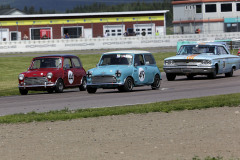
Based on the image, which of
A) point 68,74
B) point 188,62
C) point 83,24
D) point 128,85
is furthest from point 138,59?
point 83,24

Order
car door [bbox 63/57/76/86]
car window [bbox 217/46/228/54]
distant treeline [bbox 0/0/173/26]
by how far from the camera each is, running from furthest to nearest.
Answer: distant treeline [bbox 0/0/173/26]
car window [bbox 217/46/228/54]
car door [bbox 63/57/76/86]

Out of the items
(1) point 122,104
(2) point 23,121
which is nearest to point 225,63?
(1) point 122,104

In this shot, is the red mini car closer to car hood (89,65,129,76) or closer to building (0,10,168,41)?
car hood (89,65,129,76)

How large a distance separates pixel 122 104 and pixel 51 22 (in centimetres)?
6114

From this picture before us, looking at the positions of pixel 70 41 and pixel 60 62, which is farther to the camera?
pixel 70 41

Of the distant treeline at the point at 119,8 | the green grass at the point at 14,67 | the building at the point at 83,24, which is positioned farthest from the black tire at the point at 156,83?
the distant treeline at the point at 119,8

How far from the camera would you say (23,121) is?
11797 millimetres

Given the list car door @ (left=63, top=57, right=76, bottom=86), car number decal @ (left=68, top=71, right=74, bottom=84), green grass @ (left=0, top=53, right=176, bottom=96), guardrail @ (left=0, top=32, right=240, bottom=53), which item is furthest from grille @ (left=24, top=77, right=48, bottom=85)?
guardrail @ (left=0, top=32, right=240, bottom=53)

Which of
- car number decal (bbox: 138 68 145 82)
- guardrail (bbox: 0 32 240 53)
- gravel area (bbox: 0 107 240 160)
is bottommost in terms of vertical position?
gravel area (bbox: 0 107 240 160)

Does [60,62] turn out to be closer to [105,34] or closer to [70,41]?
[70,41]

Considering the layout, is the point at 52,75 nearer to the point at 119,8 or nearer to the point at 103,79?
the point at 103,79

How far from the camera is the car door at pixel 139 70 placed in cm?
2013

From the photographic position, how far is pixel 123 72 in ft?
63.8

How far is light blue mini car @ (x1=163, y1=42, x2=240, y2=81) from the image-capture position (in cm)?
2453
